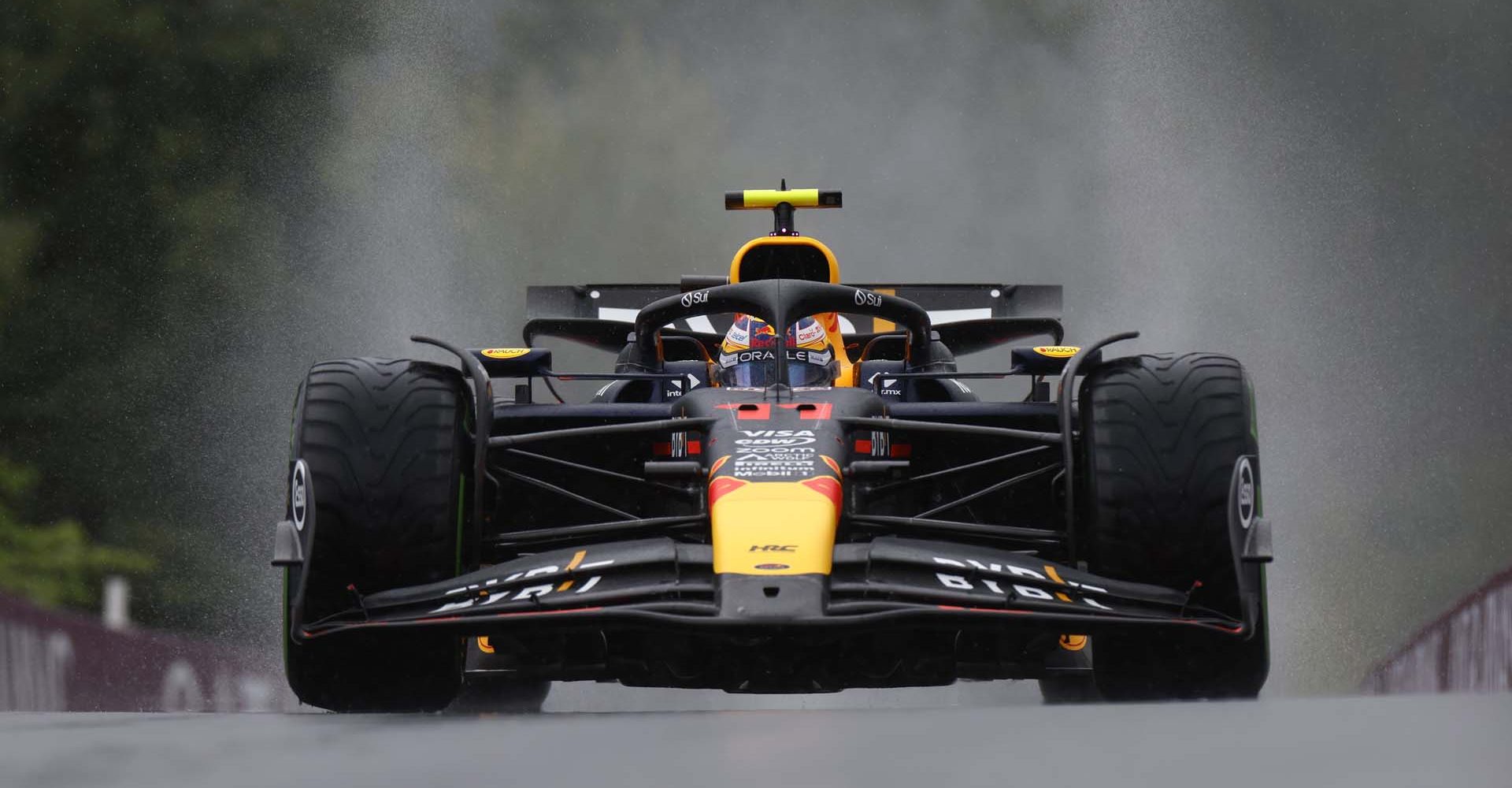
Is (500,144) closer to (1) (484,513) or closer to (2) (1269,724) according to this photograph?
(1) (484,513)

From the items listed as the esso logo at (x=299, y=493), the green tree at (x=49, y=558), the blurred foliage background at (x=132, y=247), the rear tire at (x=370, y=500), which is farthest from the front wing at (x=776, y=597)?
the blurred foliage background at (x=132, y=247)

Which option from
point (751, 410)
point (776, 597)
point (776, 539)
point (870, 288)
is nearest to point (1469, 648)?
point (870, 288)

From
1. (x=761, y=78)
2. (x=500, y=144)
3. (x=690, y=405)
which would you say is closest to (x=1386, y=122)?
(x=761, y=78)

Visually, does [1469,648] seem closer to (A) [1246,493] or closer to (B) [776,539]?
(A) [1246,493]

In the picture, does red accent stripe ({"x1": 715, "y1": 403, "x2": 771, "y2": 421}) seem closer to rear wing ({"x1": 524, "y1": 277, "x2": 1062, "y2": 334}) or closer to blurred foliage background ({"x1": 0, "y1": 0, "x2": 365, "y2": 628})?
rear wing ({"x1": 524, "y1": 277, "x2": 1062, "y2": 334})

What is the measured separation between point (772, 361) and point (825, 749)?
332cm

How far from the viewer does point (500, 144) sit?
2308 centimetres

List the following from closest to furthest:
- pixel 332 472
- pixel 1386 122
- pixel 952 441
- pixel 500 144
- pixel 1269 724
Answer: pixel 1269 724 → pixel 332 472 → pixel 952 441 → pixel 1386 122 → pixel 500 144

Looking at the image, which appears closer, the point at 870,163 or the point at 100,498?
the point at 100,498

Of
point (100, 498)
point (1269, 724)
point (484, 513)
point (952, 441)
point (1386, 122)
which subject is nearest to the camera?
point (1269, 724)

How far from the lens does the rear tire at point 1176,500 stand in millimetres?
4074

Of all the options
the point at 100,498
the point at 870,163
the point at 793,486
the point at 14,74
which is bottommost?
the point at 100,498

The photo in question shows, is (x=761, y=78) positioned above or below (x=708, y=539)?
above

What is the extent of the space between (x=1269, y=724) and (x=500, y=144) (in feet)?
69.2
